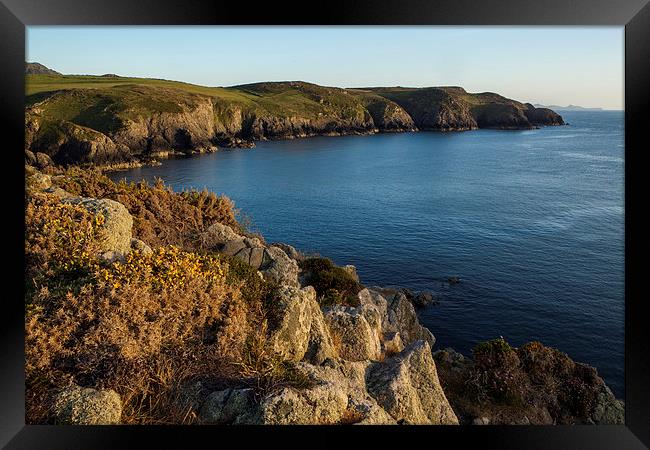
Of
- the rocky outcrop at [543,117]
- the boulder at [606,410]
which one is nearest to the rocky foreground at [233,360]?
the boulder at [606,410]

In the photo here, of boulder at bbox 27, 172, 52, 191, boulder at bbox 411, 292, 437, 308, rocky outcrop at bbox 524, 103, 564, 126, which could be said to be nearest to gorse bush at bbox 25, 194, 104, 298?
boulder at bbox 27, 172, 52, 191

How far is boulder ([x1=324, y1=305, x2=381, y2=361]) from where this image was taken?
8.28 meters

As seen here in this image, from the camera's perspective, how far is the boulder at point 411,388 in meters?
6.68

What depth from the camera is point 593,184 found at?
198 feet

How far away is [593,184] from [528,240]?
27.2 meters

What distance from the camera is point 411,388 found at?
276 inches

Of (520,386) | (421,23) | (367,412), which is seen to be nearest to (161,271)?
(367,412)

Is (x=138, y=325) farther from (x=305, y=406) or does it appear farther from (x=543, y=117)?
(x=543, y=117)

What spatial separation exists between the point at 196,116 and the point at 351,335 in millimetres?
99104

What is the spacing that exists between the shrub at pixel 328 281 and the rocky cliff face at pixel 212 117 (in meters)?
51.7

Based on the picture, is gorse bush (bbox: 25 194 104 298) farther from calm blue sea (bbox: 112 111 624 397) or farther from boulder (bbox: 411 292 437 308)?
boulder (bbox: 411 292 437 308)

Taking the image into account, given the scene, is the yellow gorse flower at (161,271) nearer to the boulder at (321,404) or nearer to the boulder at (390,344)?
the boulder at (321,404)
